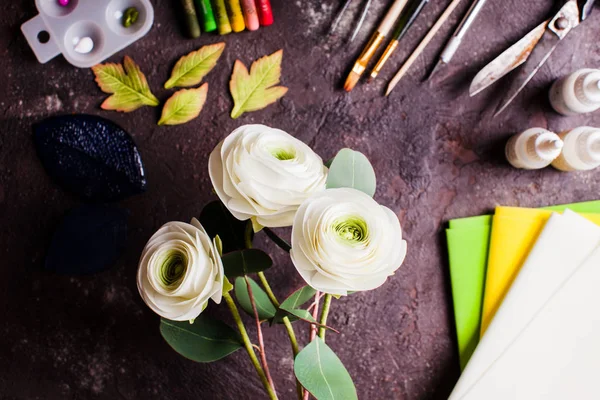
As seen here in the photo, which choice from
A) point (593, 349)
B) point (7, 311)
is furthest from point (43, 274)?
point (593, 349)

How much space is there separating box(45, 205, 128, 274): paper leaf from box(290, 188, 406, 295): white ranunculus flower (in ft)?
1.25

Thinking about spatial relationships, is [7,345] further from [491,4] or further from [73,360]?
[491,4]

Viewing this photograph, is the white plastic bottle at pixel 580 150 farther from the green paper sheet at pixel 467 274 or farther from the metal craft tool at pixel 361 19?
the metal craft tool at pixel 361 19

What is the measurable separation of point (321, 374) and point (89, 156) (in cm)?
43

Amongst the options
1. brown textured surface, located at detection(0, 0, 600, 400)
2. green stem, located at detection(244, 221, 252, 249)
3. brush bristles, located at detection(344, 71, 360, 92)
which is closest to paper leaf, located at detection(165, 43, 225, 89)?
brown textured surface, located at detection(0, 0, 600, 400)

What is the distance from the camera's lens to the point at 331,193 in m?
0.42

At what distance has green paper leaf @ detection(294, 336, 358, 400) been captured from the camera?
499mm

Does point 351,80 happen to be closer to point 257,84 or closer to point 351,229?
point 257,84

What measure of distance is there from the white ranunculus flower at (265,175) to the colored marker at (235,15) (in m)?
0.33

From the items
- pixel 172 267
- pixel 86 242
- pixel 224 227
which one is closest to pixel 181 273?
pixel 172 267

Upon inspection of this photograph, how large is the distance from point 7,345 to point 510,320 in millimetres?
676

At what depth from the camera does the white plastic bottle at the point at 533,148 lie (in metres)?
0.66

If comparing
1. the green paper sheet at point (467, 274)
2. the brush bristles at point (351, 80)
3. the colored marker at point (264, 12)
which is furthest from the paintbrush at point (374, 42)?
the green paper sheet at point (467, 274)

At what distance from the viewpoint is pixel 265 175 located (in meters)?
0.41
